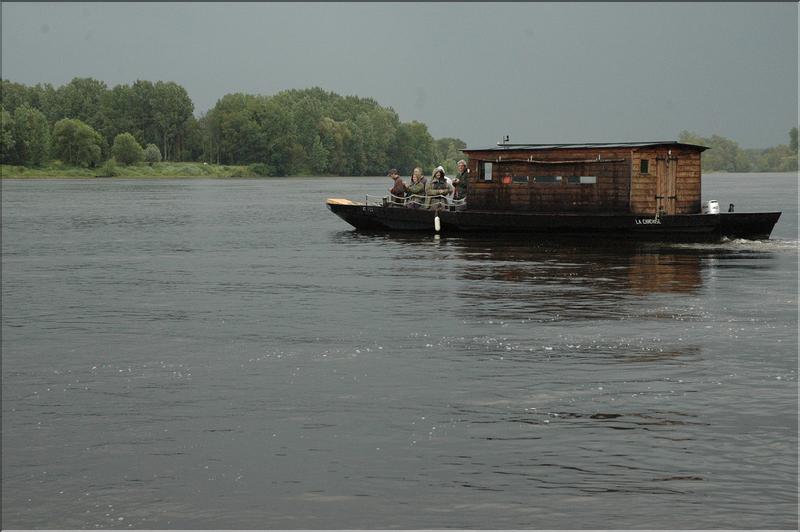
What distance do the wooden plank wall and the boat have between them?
4 centimetres

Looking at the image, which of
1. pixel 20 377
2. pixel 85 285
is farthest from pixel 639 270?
pixel 20 377

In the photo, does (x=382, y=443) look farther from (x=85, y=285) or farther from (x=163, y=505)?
(x=85, y=285)

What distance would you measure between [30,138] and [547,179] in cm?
14171

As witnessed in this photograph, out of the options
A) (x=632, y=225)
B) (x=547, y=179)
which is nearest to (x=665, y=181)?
(x=632, y=225)

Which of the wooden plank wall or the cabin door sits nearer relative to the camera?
the wooden plank wall

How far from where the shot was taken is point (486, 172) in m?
42.1

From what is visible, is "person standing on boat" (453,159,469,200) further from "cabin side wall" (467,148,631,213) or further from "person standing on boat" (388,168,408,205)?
"person standing on boat" (388,168,408,205)

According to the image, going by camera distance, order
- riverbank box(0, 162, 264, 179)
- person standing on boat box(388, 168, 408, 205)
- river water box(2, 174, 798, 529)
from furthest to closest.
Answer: riverbank box(0, 162, 264, 179)
person standing on boat box(388, 168, 408, 205)
river water box(2, 174, 798, 529)

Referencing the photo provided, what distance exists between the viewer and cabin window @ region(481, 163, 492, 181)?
42062mm

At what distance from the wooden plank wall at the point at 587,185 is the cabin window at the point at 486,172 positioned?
0.50 ft

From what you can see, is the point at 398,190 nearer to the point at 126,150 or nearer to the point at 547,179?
the point at 547,179

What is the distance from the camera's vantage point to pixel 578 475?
34.1 ft

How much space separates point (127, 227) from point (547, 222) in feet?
79.3

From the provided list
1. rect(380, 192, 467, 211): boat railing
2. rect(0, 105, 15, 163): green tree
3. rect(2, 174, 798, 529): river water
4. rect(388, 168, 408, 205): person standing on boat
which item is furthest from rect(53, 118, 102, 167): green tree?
rect(2, 174, 798, 529): river water
